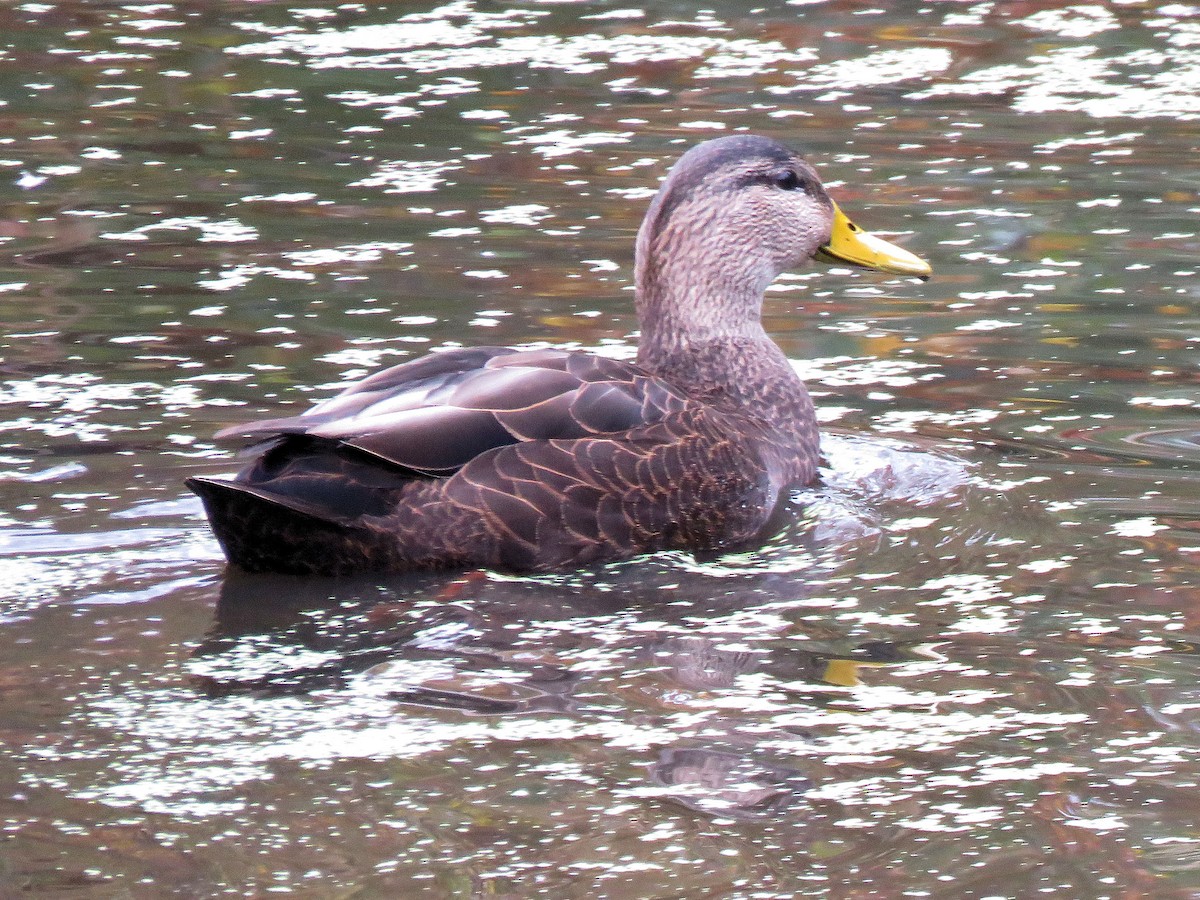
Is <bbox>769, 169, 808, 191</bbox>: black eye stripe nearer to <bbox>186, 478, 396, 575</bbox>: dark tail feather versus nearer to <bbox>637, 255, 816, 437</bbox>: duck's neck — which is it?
<bbox>637, 255, 816, 437</bbox>: duck's neck

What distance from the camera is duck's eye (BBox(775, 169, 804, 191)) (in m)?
7.54

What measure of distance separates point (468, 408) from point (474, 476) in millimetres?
211

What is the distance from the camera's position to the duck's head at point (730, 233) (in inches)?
Answer: 286

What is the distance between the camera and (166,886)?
4.21 m

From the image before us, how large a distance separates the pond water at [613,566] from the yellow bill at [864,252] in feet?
1.76

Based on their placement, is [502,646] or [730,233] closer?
[502,646]

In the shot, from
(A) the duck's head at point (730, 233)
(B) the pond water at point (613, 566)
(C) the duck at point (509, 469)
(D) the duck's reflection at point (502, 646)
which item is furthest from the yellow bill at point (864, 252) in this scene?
(D) the duck's reflection at point (502, 646)

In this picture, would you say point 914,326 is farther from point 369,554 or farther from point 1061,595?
point 369,554

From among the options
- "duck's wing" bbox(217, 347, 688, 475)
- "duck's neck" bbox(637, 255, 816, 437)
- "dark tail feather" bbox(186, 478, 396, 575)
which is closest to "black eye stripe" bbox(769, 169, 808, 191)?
"duck's neck" bbox(637, 255, 816, 437)

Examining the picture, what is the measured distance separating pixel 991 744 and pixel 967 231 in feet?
17.7

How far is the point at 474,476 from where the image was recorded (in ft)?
19.8

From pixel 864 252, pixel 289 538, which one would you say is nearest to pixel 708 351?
pixel 864 252

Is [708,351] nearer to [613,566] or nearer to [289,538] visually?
[613,566]

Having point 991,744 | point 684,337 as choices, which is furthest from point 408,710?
point 684,337
